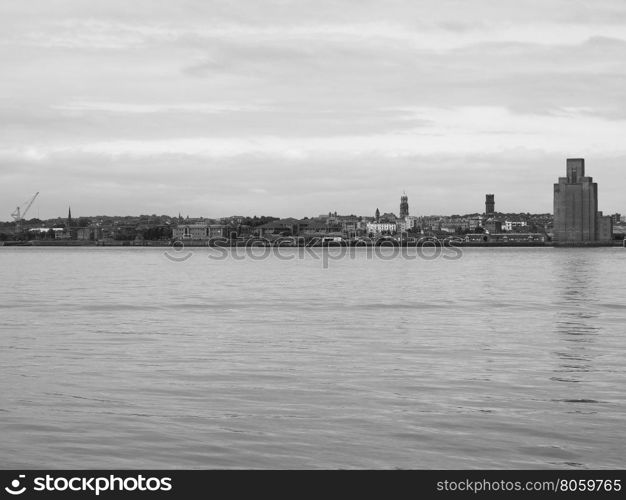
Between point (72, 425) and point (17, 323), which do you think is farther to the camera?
point (17, 323)

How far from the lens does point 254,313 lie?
29.6 meters

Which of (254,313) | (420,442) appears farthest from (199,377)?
(254,313)

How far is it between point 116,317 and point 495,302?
1323 centimetres

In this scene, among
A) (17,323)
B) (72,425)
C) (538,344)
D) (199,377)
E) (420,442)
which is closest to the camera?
(420,442)

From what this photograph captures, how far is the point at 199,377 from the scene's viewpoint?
52.4 feet

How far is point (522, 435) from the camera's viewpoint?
1182 centimetres

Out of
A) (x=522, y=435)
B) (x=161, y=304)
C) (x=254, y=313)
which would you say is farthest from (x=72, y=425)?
(x=161, y=304)

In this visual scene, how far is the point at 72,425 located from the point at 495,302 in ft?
78.6

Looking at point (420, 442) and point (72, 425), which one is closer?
point (420, 442)
